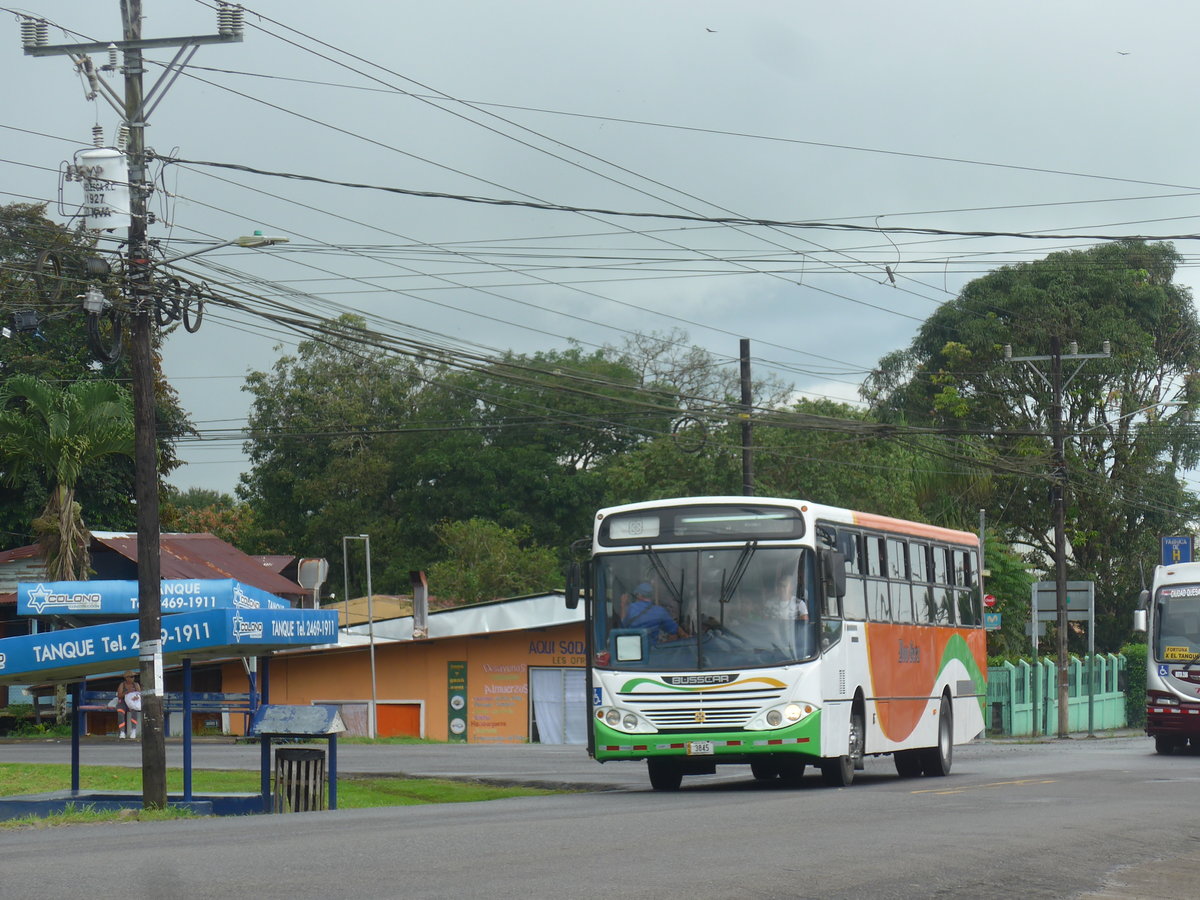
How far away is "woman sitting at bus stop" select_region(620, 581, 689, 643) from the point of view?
17.4 m

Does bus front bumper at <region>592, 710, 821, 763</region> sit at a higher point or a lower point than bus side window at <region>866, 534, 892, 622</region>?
lower

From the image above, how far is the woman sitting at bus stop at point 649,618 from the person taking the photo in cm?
1744

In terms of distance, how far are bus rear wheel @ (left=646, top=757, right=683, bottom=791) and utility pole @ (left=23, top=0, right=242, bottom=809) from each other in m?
5.65

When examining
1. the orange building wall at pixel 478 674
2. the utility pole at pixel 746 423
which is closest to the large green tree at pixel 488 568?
the orange building wall at pixel 478 674

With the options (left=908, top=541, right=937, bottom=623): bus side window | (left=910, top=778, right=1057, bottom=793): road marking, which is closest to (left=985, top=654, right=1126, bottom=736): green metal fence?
(left=908, top=541, right=937, bottom=623): bus side window

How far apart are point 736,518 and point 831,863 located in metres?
7.79

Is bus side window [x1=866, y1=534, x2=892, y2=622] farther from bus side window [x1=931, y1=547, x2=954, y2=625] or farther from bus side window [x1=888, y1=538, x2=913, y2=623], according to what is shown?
bus side window [x1=931, y1=547, x2=954, y2=625]

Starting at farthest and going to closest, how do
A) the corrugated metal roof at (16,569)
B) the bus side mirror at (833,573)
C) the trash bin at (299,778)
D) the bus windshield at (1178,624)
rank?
the corrugated metal roof at (16,569) → the bus windshield at (1178,624) → the trash bin at (299,778) → the bus side mirror at (833,573)

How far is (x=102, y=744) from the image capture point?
36.2 m

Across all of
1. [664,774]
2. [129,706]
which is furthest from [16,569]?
[664,774]

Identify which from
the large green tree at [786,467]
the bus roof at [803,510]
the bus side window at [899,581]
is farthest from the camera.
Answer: the large green tree at [786,467]

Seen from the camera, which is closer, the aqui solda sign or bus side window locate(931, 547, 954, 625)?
bus side window locate(931, 547, 954, 625)

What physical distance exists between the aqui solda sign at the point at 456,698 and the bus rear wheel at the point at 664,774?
2506 centimetres

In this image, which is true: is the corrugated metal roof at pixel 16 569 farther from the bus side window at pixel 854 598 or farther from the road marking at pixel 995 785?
the road marking at pixel 995 785
